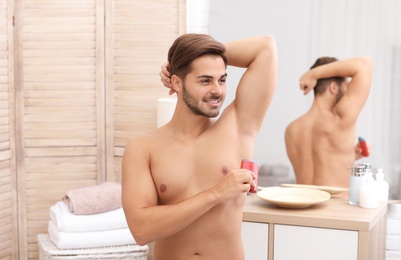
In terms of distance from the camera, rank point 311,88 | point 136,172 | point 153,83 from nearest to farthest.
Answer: point 136,172 → point 311,88 → point 153,83

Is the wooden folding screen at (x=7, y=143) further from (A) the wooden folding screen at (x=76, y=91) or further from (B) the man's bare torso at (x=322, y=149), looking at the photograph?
(B) the man's bare torso at (x=322, y=149)

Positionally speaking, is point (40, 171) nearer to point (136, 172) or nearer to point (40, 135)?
point (40, 135)

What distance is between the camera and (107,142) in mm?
3672

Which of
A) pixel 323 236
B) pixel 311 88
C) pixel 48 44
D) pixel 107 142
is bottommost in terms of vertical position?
pixel 323 236

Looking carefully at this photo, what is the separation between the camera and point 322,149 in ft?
10.2

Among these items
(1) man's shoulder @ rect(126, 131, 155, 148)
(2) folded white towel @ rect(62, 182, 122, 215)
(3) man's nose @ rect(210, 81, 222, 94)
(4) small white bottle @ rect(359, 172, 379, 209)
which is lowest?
(2) folded white towel @ rect(62, 182, 122, 215)

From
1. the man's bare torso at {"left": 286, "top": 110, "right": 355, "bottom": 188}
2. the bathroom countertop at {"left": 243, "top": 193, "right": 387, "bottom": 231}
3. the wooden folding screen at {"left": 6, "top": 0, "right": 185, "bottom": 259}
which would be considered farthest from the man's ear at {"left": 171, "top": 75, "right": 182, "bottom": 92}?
the wooden folding screen at {"left": 6, "top": 0, "right": 185, "bottom": 259}

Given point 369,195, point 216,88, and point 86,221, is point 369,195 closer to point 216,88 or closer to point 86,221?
point 216,88

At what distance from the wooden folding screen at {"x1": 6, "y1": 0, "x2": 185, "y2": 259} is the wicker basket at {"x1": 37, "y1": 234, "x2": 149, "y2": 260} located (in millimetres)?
404

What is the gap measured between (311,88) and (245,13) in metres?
0.50

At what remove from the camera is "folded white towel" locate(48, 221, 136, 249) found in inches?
127

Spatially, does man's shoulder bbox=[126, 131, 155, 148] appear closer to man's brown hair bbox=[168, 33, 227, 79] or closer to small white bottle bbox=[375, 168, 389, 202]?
man's brown hair bbox=[168, 33, 227, 79]

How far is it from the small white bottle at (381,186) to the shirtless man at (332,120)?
0.13 m

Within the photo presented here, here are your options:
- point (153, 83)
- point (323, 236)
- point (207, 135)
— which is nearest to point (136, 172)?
point (207, 135)
